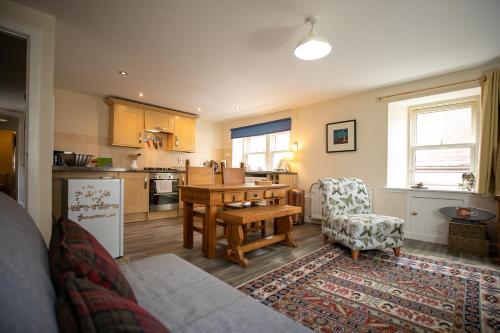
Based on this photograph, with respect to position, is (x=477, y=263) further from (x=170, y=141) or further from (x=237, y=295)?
(x=170, y=141)

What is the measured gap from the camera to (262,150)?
5.73 m

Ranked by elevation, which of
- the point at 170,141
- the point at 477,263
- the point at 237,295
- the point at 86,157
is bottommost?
the point at 477,263

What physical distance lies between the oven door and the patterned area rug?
10.2ft

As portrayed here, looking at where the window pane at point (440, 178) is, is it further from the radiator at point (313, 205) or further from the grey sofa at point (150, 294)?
the grey sofa at point (150, 294)

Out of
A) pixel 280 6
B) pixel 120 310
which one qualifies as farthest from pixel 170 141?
pixel 120 310

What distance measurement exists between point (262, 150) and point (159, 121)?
8.06ft

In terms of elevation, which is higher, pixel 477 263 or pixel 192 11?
pixel 192 11

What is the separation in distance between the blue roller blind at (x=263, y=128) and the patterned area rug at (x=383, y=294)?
10.2 ft

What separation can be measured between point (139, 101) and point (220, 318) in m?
4.71

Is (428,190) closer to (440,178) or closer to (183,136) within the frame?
(440,178)

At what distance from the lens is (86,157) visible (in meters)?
3.39

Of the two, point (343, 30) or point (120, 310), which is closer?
point (120, 310)

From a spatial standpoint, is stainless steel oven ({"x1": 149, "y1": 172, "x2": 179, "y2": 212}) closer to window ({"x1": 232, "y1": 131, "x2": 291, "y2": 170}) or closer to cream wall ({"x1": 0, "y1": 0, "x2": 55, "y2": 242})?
window ({"x1": 232, "y1": 131, "x2": 291, "y2": 170})

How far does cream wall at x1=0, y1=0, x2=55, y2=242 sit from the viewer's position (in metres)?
1.97
